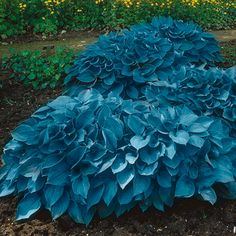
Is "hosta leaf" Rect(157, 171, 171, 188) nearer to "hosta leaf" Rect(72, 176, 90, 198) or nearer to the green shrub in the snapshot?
"hosta leaf" Rect(72, 176, 90, 198)

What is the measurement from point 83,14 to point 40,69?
3.03 metres

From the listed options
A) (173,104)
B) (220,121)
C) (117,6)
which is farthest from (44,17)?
(220,121)

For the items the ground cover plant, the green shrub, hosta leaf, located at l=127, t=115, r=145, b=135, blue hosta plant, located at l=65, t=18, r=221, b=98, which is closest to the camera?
hosta leaf, located at l=127, t=115, r=145, b=135

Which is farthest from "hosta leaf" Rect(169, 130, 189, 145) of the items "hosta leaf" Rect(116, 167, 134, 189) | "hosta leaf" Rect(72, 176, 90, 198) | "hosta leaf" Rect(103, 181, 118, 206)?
"hosta leaf" Rect(72, 176, 90, 198)

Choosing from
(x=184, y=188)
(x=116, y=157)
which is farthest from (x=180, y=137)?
(x=116, y=157)

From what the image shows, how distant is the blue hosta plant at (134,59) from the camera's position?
16.4ft

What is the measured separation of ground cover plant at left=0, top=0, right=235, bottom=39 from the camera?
26.4 ft

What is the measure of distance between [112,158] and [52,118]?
60cm

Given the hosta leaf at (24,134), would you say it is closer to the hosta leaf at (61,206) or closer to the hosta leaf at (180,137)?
the hosta leaf at (61,206)

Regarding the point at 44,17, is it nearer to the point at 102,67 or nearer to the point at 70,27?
the point at 70,27

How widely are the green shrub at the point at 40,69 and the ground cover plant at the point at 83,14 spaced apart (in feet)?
7.43

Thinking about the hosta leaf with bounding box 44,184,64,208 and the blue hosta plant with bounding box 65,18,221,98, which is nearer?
the hosta leaf with bounding box 44,184,64,208

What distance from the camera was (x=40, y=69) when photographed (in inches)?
222

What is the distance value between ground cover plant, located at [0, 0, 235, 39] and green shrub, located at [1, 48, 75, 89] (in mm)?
2264
